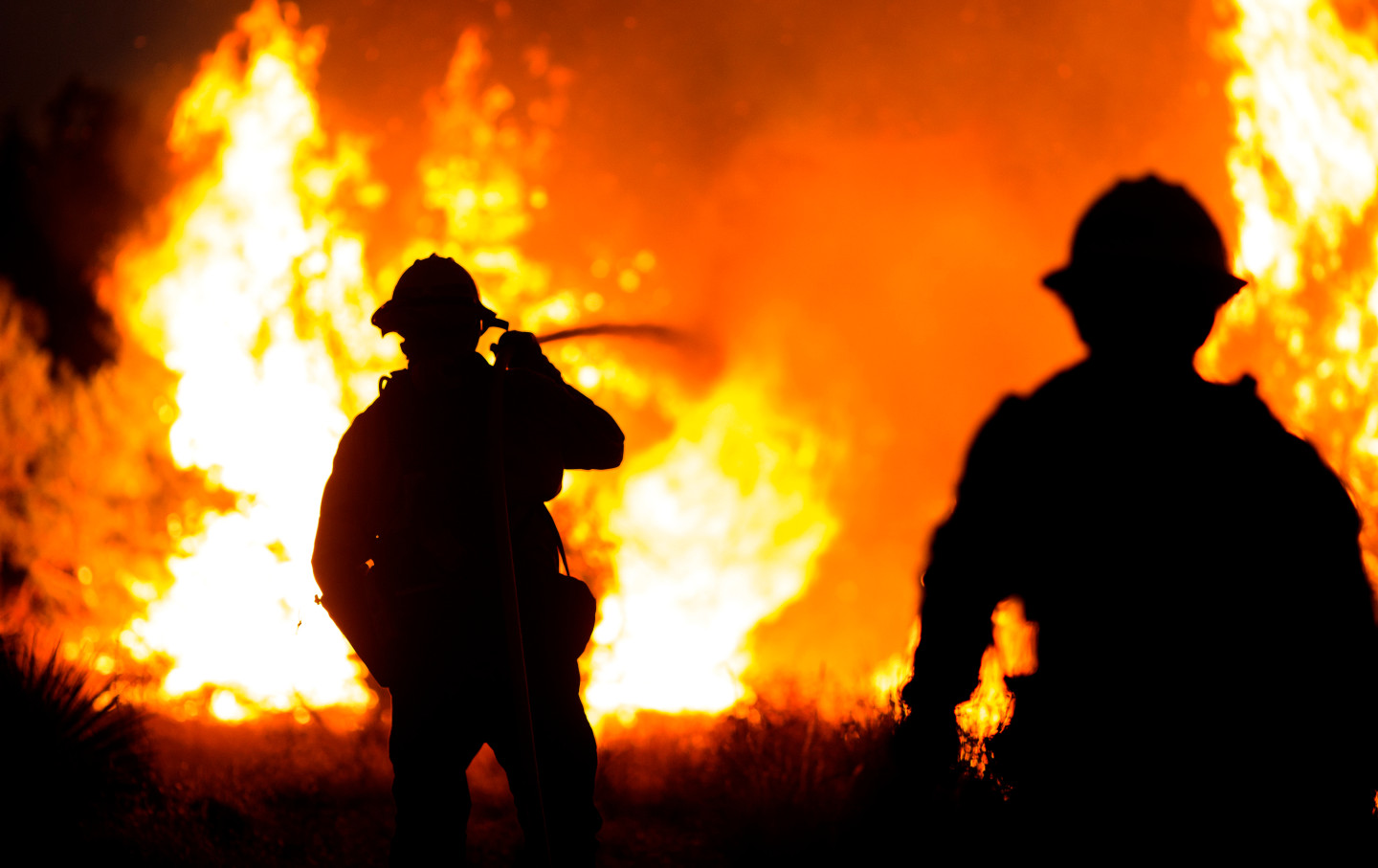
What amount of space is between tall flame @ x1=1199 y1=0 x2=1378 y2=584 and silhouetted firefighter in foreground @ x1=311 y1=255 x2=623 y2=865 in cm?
649

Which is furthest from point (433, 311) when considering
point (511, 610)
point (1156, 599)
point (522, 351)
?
point (1156, 599)

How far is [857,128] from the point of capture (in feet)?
31.6

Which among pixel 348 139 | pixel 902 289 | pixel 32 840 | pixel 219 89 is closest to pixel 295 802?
pixel 32 840

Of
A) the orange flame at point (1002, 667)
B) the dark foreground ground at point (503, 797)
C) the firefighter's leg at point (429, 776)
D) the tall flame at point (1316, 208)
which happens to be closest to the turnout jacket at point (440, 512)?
the firefighter's leg at point (429, 776)

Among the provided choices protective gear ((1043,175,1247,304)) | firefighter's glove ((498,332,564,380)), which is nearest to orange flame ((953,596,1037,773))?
protective gear ((1043,175,1247,304))

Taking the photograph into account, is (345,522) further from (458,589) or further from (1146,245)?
(1146,245)

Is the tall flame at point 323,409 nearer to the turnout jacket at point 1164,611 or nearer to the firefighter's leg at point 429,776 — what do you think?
the firefighter's leg at point 429,776

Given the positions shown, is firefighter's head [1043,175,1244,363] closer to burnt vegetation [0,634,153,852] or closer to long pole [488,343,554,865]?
long pole [488,343,554,865]

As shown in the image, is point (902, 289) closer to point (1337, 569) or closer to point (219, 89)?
point (219, 89)

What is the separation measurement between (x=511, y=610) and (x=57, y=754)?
3818 millimetres

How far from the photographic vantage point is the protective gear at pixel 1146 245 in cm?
184

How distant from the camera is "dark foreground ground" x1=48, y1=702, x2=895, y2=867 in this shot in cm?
512

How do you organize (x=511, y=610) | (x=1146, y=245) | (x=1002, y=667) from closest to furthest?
(x=1146, y=245) → (x=1002, y=667) → (x=511, y=610)

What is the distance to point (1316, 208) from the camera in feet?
24.5
